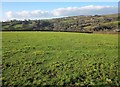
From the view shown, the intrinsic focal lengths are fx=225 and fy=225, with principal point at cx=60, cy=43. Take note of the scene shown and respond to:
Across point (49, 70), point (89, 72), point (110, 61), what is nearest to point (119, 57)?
point (110, 61)

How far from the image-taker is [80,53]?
2442 cm

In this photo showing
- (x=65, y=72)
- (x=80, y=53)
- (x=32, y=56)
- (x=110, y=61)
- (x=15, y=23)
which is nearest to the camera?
(x=65, y=72)

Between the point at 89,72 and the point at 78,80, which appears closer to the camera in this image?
the point at 78,80

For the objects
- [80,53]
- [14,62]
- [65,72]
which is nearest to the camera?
[65,72]

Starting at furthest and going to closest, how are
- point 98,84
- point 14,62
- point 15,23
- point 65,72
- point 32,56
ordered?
point 15,23 < point 32,56 < point 14,62 < point 65,72 < point 98,84

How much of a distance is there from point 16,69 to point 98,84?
6.69 metres

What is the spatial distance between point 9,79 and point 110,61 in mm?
9904

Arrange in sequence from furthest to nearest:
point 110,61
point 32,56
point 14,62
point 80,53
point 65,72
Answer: point 80,53 → point 32,56 → point 110,61 → point 14,62 → point 65,72

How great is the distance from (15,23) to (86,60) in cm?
13821

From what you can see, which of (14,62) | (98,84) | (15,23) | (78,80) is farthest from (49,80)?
(15,23)

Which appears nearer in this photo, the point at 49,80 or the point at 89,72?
the point at 49,80

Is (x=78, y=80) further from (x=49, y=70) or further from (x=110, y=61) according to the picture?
(x=110, y=61)

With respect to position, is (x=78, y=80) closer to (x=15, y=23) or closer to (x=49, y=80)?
(x=49, y=80)

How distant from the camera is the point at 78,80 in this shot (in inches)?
613
